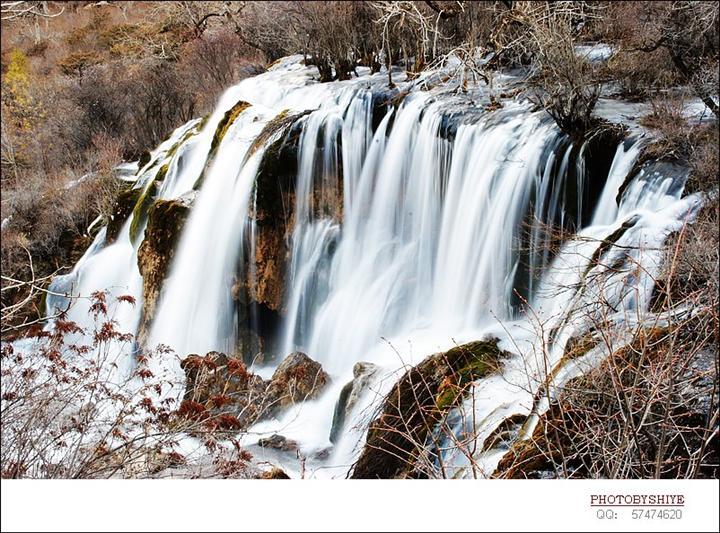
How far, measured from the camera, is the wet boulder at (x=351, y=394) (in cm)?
566

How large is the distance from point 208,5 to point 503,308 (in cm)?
803

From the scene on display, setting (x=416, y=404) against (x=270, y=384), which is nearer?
(x=416, y=404)

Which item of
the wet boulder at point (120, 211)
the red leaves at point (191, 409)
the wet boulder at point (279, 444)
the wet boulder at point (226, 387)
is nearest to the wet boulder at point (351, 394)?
the wet boulder at point (279, 444)

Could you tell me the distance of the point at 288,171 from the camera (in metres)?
7.96

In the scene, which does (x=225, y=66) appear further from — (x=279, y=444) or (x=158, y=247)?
(x=279, y=444)

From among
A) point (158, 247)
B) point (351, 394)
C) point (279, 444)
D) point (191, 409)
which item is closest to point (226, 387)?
point (279, 444)

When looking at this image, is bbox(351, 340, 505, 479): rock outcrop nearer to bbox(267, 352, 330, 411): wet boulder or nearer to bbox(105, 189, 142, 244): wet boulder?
bbox(267, 352, 330, 411): wet boulder

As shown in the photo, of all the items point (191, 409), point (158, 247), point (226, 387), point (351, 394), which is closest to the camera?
point (191, 409)

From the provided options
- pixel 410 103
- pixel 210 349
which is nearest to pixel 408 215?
pixel 410 103

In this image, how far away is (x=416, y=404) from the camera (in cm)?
426

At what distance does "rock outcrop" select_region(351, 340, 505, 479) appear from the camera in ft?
14.4

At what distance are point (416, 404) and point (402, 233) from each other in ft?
11.0

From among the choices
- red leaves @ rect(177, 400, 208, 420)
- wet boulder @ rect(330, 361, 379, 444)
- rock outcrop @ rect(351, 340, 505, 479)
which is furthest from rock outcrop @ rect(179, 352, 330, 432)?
rock outcrop @ rect(351, 340, 505, 479)

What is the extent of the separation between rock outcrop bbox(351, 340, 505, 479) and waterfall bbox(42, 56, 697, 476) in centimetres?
21
